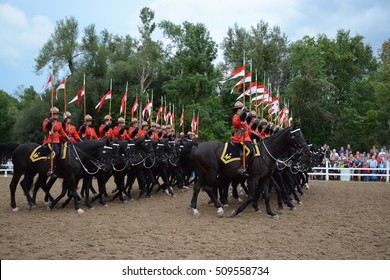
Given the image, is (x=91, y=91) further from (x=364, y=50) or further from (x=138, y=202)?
(x=364, y=50)

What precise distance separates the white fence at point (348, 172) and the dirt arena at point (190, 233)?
1161 cm

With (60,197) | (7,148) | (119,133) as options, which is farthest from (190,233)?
(7,148)

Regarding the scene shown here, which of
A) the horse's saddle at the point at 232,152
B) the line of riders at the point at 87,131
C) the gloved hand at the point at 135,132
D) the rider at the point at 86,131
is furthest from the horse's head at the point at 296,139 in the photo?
the rider at the point at 86,131

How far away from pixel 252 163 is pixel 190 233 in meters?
3.35

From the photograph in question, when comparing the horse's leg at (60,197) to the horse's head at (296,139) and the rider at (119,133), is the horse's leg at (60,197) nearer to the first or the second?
the rider at (119,133)

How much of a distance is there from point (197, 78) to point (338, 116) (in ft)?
53.9

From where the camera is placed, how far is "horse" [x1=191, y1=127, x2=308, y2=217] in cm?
1205

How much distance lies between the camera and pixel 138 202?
15430 mm

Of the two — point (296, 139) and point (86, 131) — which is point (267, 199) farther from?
point (86, 131)

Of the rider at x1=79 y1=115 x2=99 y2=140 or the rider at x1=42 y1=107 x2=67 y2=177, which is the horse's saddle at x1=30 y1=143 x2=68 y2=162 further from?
the rider at x1=79 y1=115 x2=99 y2=140

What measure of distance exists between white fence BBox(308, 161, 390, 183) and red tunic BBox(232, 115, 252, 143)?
15.0 metres

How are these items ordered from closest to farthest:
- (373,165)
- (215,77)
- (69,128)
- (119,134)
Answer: (69,128) → (119,134) → (373,165) → (215,77)

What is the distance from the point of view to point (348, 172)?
89.8 ft

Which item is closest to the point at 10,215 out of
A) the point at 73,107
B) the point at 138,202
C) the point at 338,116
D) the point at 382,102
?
the point at 138,202
